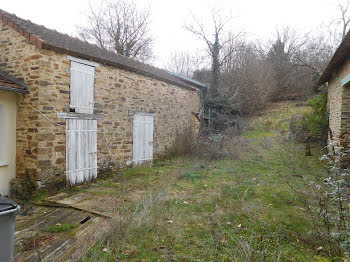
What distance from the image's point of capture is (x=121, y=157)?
823 cm

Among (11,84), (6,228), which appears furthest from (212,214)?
(11,84)

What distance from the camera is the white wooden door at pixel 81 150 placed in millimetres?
6289

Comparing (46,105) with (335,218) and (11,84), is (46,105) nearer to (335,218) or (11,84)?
(11,84)

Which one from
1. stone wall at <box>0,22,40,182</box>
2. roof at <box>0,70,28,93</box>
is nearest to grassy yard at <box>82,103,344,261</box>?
stone wall at <box>0,22,40,182</box>

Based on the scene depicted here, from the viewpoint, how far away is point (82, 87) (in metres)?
6.57

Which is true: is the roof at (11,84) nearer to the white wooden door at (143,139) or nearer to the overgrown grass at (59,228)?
the overgrown grass at (59,228)

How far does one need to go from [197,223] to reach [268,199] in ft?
6.70

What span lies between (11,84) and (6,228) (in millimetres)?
4549

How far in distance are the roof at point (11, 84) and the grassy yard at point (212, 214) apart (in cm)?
326

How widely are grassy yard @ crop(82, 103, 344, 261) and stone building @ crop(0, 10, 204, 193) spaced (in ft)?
3.61

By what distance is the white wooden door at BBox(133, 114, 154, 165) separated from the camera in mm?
8844

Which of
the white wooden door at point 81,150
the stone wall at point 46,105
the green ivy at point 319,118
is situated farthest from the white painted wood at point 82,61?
the green ivy at point 319,118

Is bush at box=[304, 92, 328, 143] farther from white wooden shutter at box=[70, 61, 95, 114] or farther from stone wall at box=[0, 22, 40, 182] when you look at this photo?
stone wall at box=[0, 22, 40, 182]

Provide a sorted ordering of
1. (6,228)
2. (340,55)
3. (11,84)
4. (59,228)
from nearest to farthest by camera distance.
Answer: (6,228)
(59,228)
(11,84)
(340,55)
